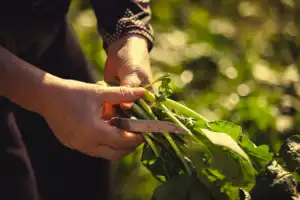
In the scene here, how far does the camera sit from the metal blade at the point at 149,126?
2.98 feet

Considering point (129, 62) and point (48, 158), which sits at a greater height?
point (129, 62)

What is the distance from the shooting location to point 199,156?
0.95 metres

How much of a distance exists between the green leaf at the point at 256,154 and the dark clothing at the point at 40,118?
0.30 metres

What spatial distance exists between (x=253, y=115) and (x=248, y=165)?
2.36 feet

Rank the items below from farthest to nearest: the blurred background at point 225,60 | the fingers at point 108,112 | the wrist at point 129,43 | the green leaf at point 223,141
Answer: the blurred background at point 225,60
the wrist at point 129,43
the fingers at point 108,112
the green leaf at point 223,141

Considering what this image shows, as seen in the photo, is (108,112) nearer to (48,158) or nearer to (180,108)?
(180,108)

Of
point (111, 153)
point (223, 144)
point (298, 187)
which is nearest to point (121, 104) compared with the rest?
point (111, 153)

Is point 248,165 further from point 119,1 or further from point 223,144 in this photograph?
point 119,1

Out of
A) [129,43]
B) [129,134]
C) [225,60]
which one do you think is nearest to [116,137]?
[129,134]

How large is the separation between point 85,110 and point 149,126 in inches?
4.0

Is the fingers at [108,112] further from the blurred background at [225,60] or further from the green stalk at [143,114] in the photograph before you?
the blurred background at [225,60]

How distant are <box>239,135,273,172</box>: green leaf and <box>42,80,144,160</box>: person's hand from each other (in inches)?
7.4

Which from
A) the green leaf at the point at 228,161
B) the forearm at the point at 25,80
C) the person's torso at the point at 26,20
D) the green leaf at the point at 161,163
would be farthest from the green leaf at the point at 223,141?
the person's torso at the point at 26,20

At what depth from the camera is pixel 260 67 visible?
205cm
